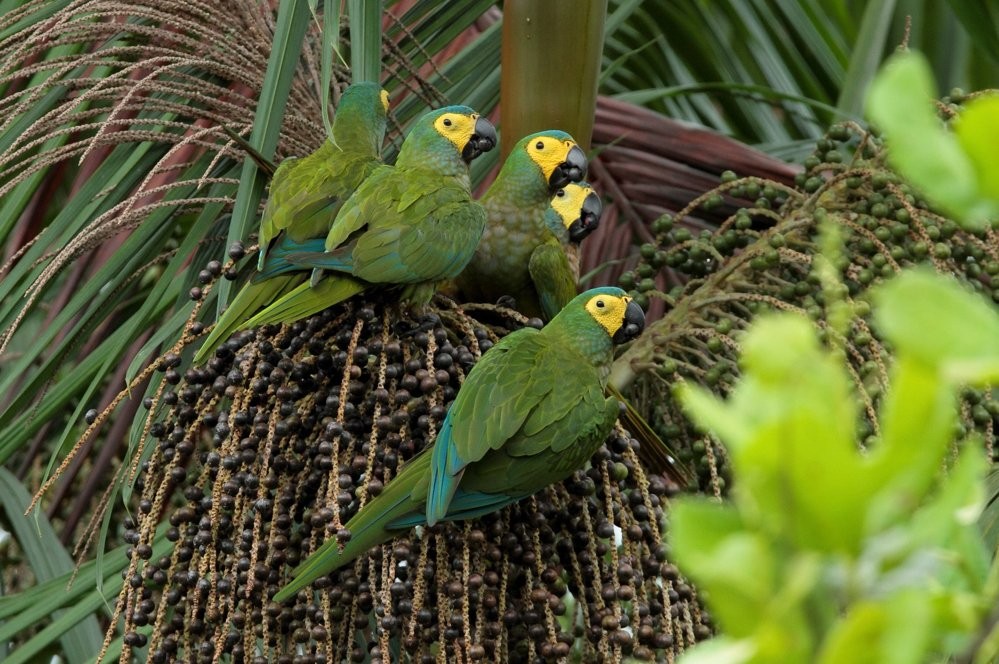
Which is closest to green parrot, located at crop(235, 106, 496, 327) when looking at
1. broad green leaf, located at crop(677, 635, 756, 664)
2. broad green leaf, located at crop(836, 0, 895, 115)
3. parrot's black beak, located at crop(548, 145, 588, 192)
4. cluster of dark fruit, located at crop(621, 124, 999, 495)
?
parrot's black beak, located at crop(548, 145, 588, 192)

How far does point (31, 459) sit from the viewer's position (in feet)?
6.67

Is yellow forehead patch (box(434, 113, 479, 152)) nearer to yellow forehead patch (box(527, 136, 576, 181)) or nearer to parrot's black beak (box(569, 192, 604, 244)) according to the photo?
yellow forehead patch (box(527, 136, 576, 181))

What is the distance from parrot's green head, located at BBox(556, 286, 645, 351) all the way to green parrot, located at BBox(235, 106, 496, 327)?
0.46 feet

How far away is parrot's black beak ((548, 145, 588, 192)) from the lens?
1.49m

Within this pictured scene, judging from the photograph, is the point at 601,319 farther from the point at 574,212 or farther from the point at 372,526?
the point at 372,526

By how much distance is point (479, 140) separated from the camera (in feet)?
5.10

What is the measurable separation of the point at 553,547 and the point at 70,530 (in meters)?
1.11

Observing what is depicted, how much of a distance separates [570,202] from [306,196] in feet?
1.45

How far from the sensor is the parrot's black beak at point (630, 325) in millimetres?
1415

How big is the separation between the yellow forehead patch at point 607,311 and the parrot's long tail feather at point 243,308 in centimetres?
34

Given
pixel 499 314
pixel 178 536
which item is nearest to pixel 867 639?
pixel 178 536

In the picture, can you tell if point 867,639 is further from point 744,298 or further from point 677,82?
point 677,82

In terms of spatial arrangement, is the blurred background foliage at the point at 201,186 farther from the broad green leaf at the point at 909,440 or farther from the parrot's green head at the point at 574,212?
the broad green leaf at the point at 909,440

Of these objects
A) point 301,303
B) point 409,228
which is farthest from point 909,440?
point 409,228
